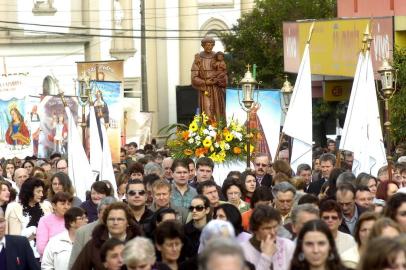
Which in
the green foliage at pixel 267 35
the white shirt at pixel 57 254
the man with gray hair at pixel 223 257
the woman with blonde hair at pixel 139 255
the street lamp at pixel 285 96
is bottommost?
the white shirt at pixel 57 254

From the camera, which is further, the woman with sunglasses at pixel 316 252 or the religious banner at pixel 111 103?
the religious banner at pixel 111 103

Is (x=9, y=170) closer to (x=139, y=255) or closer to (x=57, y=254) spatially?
(x=57, y=254)

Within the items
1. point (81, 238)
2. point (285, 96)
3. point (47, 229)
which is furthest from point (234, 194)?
point (285, 96)

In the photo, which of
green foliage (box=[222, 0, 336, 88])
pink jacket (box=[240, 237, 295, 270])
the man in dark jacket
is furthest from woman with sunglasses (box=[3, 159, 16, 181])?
green foliage (box=[222, 0, 336, 88])

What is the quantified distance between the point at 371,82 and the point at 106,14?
170 feet

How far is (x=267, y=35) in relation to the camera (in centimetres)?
6069

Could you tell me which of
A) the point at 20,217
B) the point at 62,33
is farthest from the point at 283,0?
the point at 20,217

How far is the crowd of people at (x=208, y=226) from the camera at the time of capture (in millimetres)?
10914

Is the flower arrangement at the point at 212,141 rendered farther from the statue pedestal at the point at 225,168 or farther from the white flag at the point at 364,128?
the white flag at the point at 364,128

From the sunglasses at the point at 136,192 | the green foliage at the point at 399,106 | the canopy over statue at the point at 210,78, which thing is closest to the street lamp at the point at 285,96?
the green foliage at the point at 399,106

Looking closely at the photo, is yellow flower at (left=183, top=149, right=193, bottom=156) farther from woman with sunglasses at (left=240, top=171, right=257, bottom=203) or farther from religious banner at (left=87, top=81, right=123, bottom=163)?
religious banner at (left=87, top=81, right=123, bottom=163)

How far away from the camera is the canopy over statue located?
27.5 metres

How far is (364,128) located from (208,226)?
1108 cm

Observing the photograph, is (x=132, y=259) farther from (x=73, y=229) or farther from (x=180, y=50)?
(x=180, y=50)
